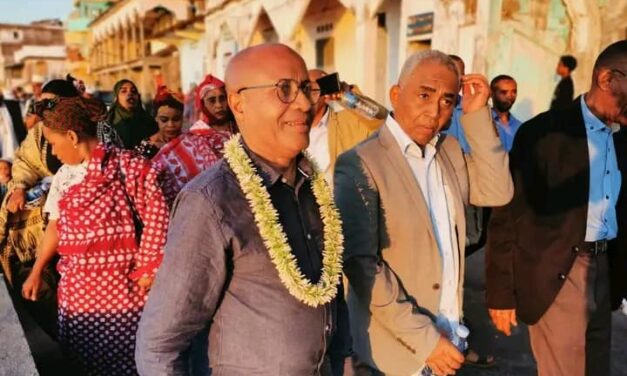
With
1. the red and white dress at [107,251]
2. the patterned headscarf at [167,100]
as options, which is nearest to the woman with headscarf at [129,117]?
the patterned headscarf at [167,100]

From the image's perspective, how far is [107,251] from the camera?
99.7 inches

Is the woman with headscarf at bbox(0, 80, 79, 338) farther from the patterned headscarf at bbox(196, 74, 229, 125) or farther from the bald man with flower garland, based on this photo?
the bald man with flower garland

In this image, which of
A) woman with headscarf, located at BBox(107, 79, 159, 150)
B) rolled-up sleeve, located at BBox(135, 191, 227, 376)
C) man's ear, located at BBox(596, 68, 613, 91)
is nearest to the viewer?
rolled-up sleeve, located at BBox(135, 191, 227, 376)

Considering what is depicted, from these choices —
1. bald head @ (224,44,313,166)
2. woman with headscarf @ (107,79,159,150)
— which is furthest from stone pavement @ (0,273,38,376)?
woman with headscarf @ (107,79,159,150)

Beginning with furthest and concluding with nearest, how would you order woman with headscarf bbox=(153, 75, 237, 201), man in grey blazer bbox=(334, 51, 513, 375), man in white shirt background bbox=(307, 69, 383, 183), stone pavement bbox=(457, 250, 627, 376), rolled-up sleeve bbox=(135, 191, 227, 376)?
man in white shirt background bbox=(307, 69, 383, 183) → stone pavement bbox=(457, 250, 627, 376) → woman with headscarf bbox=(153, 75, 237, 201) → man in grey blazer bbox=(334, 51, 513, 375) → rolled-up sleeve bbox=(135, 191, 227, 376)

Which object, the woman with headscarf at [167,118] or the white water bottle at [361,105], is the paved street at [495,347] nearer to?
the woman with headscarf at [167,118]

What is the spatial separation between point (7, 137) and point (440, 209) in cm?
584

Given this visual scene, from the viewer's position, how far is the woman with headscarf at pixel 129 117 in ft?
16.9

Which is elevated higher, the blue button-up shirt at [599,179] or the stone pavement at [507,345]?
the blue button-up shirt at [599,179]

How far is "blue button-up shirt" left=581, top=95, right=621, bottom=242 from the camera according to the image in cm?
254

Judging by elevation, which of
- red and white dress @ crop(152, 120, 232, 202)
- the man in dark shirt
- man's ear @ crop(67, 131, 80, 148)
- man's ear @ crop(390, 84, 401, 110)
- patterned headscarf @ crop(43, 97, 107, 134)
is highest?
the man in dark shirt

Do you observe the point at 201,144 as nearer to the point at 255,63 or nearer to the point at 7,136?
the point at 255,63

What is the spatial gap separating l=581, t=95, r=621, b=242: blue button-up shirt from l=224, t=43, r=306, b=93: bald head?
1745 mm

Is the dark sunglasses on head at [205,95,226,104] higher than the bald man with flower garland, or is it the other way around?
the dark sunglasses on head at [205,95,226,104]
